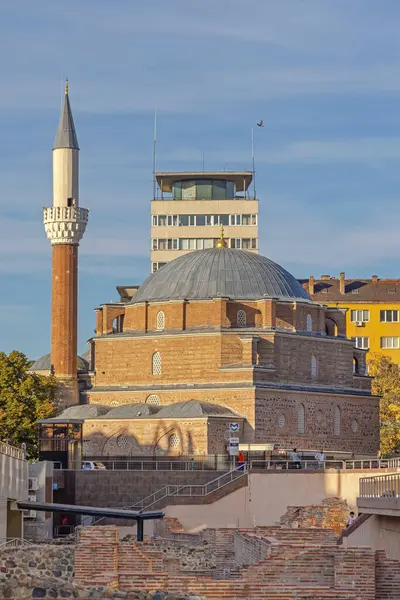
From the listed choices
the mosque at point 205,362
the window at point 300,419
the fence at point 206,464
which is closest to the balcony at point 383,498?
the fence at point 206,464

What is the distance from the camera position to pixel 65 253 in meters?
76.3

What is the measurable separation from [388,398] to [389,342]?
24.3 metres

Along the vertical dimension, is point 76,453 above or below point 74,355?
below

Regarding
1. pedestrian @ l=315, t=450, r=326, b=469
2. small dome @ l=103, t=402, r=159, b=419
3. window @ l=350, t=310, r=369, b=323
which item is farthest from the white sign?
window @ l=350, t=310, r=369, b=323

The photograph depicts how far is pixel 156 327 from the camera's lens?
A: 73125 mm

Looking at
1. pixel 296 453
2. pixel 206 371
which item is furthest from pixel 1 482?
pixel 206 371

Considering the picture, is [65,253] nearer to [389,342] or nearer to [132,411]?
[132,411]

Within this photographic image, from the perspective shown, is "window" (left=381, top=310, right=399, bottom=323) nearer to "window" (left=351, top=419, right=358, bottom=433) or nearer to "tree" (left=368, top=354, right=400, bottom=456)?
"tree" (left=368, top=354, right=400, bottom=456)

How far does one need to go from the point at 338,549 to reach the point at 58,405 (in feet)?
170

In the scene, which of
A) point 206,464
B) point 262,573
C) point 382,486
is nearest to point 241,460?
point 206,464

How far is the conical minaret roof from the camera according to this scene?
258 ft

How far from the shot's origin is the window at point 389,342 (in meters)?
108

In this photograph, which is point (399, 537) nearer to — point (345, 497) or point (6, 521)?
point (6, 521)

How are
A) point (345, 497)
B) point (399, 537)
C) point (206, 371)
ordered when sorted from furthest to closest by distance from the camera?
point (206, 371), point (345, 497), point (399, 537)
